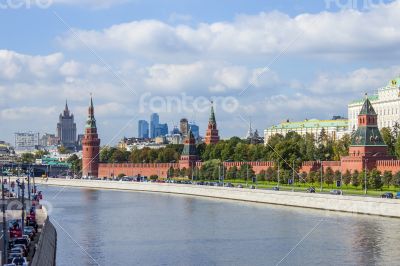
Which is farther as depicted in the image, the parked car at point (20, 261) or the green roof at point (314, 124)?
the green roof at point (314, 124)

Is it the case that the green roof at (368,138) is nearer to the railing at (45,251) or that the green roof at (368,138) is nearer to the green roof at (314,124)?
the railing at (45,251)

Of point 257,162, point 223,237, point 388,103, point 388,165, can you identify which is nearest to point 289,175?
point 257,162

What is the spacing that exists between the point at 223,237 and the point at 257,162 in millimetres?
48319

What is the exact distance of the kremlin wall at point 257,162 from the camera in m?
68.6

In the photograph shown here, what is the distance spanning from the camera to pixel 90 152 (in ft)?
397

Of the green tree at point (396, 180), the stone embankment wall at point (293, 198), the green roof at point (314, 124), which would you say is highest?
the green roof at point (314, 124)

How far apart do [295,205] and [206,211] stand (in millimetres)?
6315

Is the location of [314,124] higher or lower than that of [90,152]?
higher

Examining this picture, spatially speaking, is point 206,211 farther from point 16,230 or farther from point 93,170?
point 93,170

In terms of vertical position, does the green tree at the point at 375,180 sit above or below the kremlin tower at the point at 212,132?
below

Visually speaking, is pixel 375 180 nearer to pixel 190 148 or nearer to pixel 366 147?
pixel 366 147

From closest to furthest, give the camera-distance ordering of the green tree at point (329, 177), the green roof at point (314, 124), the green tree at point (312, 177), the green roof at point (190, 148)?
the green tree at point (329, 177)
the green tree at point (312, 177)
the green roof at point (190, 148)
the green roof at point (314, 124)

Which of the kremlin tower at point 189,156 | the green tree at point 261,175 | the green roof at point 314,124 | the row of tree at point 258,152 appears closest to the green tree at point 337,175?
the row of tree at point 258,152

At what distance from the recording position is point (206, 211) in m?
55.4
